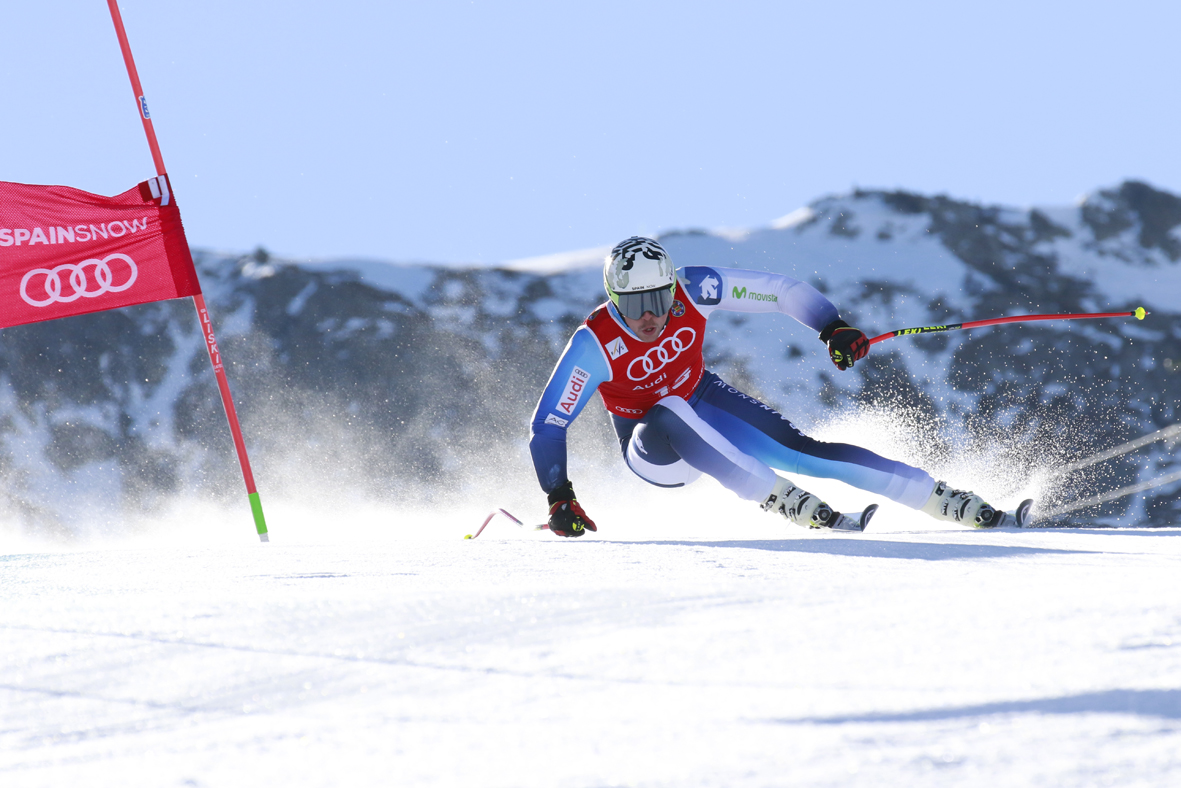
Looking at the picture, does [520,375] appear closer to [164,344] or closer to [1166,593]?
[164,344]

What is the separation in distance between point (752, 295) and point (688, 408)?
84cm

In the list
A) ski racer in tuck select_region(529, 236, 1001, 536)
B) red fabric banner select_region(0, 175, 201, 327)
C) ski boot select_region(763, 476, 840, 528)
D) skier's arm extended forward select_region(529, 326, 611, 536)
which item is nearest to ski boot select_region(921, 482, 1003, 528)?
ski racer in tuck select_region(529, 236, 1001, 536)

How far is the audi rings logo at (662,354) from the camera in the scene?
15.4 feet

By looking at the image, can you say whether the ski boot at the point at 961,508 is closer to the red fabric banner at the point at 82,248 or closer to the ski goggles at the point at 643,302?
the ski goggles at the point at 643,302

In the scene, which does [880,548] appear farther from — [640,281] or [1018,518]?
[640,281]

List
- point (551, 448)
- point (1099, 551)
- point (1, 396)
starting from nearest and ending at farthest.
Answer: point (1099, 551) < point (551, 448) < point (1, 396)

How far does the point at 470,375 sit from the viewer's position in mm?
20188

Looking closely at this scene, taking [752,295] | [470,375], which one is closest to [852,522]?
[752,295]

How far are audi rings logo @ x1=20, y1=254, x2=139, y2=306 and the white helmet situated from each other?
3.82m

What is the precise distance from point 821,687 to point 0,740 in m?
1.25

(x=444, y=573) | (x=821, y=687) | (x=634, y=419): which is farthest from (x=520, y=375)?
(x=821, y=687)

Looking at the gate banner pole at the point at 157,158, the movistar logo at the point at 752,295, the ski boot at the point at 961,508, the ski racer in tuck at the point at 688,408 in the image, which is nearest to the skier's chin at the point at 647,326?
the ski racer in tuck at the point at 688,408

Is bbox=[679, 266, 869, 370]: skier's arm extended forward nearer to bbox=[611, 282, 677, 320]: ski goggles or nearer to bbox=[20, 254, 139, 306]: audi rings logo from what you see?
bbox=[611, 282, 677, 320]: ski goggles

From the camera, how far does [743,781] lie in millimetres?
1088
